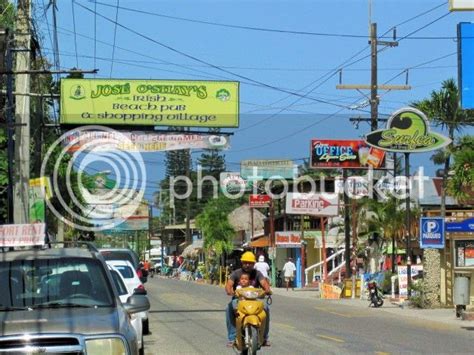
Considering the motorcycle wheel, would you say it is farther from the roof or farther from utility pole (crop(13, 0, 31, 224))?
utility pole (crop(13, 0, 31, 224))

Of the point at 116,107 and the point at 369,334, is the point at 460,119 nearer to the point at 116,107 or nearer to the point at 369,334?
the point at 116,107

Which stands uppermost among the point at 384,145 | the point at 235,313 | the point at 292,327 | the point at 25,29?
the point at 25,29

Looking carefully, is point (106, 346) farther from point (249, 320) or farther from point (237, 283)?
point (237, 283)

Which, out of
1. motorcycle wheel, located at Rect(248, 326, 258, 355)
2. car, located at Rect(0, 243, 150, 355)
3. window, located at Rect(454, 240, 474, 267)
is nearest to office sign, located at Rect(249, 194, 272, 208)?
window, located at Rect(454, 240, 474, 267)

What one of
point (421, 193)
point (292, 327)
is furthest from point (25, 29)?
point (421, 193)

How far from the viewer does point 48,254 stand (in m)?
9.02

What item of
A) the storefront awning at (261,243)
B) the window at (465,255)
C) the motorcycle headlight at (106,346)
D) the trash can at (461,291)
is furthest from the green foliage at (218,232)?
the motorcycle headlight at (106,346)

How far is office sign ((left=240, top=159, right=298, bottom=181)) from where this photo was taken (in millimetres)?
69500

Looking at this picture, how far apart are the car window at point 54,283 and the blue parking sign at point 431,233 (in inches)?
800

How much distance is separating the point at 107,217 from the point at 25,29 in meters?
54.9

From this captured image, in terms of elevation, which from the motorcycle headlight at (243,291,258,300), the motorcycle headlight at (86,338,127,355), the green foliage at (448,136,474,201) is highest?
the green foliage at (448,136,474,201)

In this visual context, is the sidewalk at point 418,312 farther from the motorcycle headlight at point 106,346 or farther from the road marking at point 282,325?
→ the motorcycle headlight at point 106,346

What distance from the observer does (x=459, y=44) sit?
22375 millimetres

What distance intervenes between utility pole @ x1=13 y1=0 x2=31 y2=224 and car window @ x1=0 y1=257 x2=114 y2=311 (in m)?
13.8
